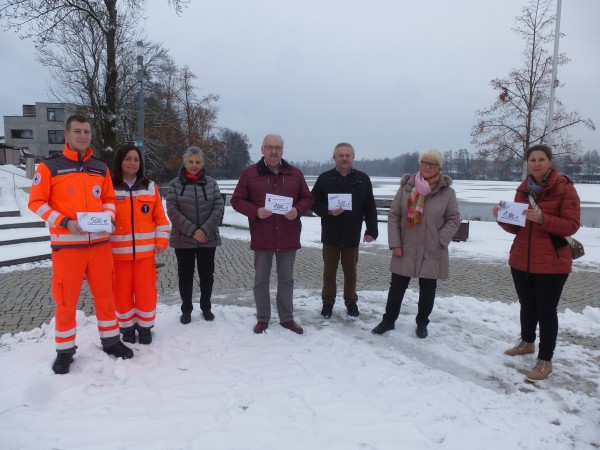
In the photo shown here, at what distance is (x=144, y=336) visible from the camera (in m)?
4.43

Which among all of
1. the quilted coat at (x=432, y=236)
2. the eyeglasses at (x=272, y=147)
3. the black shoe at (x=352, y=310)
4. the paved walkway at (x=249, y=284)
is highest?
the eyeglasses at (x=272, y=147)

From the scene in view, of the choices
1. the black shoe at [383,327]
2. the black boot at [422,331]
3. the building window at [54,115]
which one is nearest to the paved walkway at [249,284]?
the black shoe at [383,327]

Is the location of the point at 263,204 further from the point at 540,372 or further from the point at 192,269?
the point at 540,372

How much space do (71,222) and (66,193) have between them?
12.2 inches

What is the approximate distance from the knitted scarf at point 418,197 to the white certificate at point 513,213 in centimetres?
77

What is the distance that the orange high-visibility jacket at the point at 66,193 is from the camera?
361 cm

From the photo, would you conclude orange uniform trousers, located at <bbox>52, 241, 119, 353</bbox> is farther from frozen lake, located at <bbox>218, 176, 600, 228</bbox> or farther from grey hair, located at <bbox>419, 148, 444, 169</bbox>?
frozen lake, located at <bbox>218, 176, 600, 228</bbox>

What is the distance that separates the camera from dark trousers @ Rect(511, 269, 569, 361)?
409 cm

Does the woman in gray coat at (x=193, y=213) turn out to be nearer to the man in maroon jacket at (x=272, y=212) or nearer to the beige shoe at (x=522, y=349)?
the man in maroon jacket at (x=272, y=212)

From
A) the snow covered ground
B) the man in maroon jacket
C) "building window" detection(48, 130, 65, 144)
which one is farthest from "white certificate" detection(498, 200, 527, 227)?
"building window" detection(48, 130, 65, 144)

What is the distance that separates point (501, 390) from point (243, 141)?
95.8 m

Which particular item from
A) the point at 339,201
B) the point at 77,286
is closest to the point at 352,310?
the point at 339,201

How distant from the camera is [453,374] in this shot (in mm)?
4137

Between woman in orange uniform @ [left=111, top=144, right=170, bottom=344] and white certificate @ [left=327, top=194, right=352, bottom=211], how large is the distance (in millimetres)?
1931
